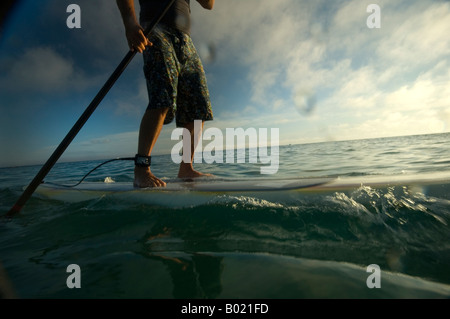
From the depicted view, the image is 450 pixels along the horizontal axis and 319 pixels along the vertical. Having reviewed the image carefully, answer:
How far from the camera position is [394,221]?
1.12m

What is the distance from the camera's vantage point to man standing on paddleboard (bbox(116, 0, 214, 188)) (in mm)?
1752

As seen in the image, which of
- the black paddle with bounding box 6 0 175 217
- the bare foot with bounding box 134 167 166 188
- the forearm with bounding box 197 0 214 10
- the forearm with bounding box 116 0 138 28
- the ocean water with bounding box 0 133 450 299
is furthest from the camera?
the forearm with bounding box 197 0 214 10

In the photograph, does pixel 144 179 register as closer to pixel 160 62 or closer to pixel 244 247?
pixel 160 62

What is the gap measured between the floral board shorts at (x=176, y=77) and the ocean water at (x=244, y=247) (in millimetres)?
892

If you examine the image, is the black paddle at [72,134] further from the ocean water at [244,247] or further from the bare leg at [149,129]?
the bare leg at [149,129]

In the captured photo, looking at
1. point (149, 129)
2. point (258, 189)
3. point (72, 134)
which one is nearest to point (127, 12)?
point (149, 129)

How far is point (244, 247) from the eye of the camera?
0.91 meters

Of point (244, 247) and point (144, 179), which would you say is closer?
point (244, 247)

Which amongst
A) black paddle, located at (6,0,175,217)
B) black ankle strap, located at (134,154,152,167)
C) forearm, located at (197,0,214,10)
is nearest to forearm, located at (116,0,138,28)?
black paddle, located at (6,0,175,217)

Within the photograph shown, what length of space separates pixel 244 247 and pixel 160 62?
5.49ft

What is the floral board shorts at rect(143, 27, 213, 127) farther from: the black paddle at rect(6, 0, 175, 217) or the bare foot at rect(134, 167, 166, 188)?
the bare foot at rect(134, 167, 166, 188)

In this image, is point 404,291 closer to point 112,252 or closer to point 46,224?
point 112,252

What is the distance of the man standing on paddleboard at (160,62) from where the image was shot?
175 cm
